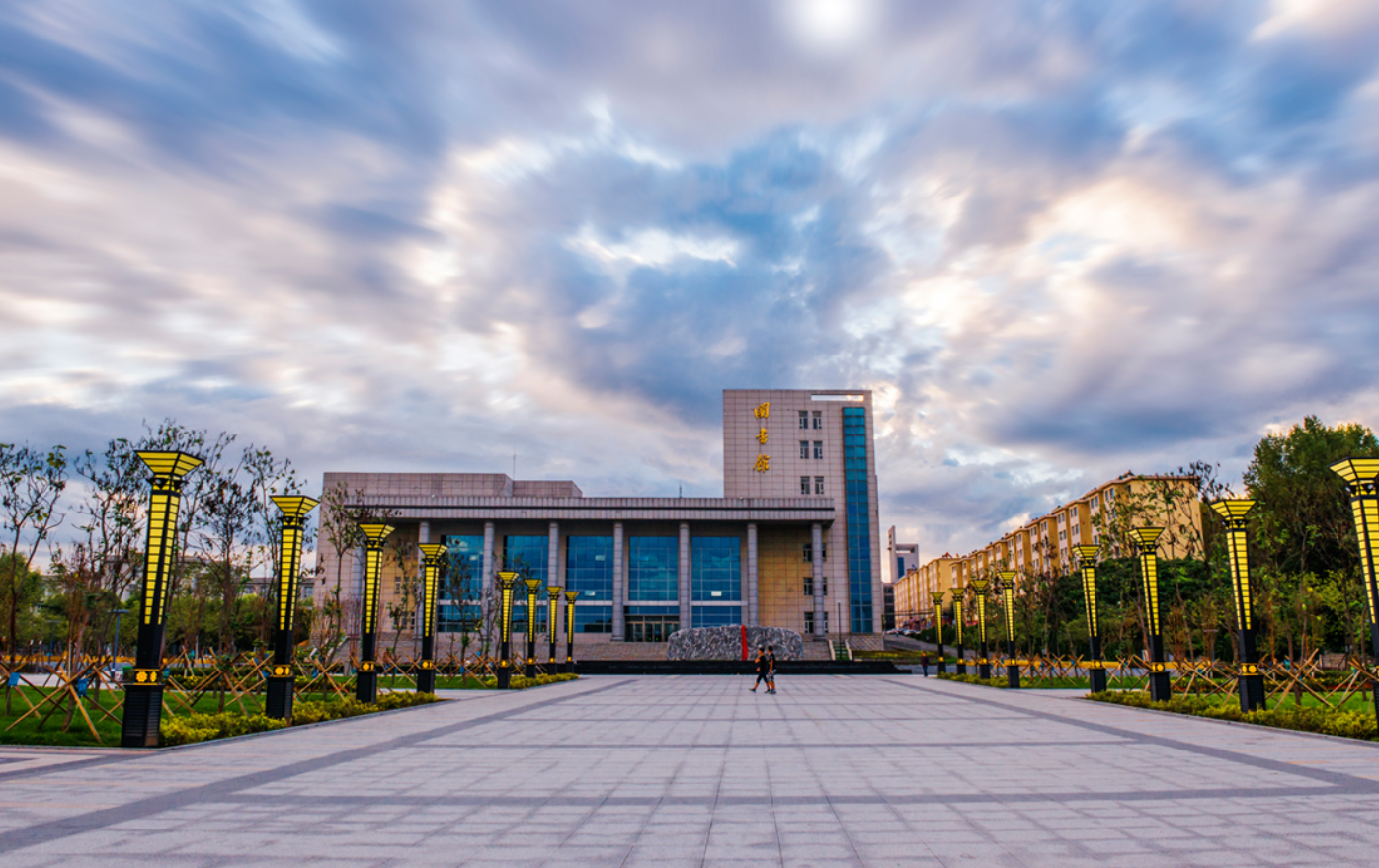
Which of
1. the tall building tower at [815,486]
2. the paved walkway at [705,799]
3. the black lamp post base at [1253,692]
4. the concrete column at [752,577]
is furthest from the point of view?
the tall building tower at [815,486]

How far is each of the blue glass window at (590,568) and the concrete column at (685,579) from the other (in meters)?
6.13

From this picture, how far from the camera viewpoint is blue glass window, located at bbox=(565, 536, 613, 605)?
70438 millimetres

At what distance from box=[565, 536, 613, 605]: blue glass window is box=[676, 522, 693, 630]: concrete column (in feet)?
20.1

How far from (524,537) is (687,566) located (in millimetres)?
14329

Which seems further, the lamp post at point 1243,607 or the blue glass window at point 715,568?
the blue glass window at point 715,568

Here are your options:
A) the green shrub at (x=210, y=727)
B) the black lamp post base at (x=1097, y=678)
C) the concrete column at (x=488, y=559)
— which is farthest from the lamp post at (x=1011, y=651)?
the concrete column at (x=488, y=559)

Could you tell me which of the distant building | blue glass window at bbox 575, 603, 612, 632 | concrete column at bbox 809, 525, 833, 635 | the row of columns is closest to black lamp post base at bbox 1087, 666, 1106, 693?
the distant building

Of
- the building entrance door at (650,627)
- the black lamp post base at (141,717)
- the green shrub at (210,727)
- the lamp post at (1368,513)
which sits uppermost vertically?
the lamp post at (1368,513)

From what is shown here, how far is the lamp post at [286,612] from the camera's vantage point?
15.5 meters

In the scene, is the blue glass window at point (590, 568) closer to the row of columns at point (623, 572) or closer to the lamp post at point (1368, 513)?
the row of columns at point (623, 572)

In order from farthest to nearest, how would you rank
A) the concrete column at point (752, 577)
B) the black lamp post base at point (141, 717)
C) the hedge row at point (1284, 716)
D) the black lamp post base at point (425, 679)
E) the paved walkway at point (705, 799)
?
the concrete column at point (752, 577), the black lamp post base at point (425, 679), the hedge row at point (1284, 716), the black lamp post base at point (141, 717), the paved walkway at point (705, 799)

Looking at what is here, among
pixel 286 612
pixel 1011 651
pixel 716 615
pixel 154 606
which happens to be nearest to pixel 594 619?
pixel 716 615

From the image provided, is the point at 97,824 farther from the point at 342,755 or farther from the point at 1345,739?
the point at 1345,739

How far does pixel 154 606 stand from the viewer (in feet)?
42.1
